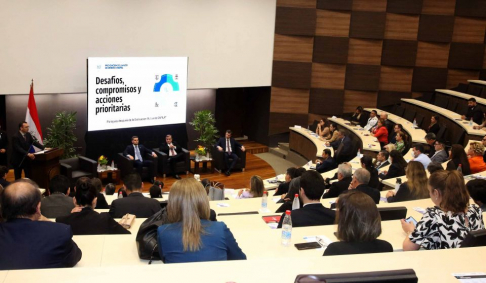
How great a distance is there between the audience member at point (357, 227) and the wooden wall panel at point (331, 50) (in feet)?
35.4

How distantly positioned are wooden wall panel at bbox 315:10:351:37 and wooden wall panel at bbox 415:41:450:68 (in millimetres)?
2033

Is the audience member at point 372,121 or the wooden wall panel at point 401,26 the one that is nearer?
the audience member at point 372,121

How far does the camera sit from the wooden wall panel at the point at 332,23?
1297 cm

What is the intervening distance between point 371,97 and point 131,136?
6351 millimetres

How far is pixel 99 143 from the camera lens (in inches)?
423

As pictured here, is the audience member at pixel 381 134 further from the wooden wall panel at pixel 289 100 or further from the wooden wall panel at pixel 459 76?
the wooden wall panel at pixel 459 76

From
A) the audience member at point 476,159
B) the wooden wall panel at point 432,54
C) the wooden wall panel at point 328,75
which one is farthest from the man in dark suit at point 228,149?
the wooden wall panel at point 432,54

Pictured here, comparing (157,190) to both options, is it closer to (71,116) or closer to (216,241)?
(216,241)

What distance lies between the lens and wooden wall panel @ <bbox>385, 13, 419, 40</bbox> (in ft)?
43.0

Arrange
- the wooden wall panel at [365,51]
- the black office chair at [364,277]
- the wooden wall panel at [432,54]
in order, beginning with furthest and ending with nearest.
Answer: the wooden wall panel at [432,54], the wooden wall panel at [365,51], the black office chair at [364,277]

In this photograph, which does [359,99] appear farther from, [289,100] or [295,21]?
[295,21]

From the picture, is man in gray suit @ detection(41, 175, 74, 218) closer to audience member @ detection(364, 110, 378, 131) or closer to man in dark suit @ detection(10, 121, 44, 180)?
man in dark suit @ detection(10, 121, 44, 180)

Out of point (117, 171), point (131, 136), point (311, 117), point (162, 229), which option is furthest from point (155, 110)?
point (162, 229)

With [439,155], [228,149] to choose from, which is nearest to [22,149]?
[228,149]
